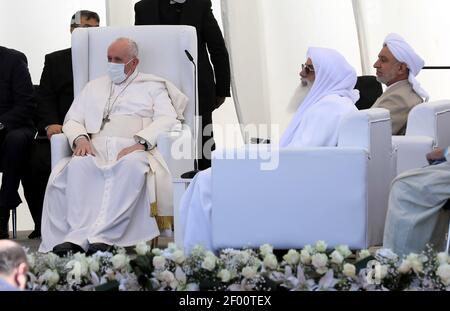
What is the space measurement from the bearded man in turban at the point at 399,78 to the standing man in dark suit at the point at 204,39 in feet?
4.68

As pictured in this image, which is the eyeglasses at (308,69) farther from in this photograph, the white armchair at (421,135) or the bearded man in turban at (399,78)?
the bearded man in turban at (399,78)

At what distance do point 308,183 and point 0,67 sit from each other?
3160mm

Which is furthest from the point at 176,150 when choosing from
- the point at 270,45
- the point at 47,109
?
the point at 270,45

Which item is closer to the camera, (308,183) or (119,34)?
(308,183)

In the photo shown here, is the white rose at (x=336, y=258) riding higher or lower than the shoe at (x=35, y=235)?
higher

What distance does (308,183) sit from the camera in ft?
17.4

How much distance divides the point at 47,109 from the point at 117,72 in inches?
30.9

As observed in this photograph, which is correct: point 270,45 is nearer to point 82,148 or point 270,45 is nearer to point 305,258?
point 82,148

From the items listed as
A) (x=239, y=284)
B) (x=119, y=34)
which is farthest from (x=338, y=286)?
(x=119, y=34)

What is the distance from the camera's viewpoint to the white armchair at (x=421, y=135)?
623 centimetres

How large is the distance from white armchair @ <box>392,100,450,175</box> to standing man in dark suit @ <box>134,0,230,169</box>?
174cm

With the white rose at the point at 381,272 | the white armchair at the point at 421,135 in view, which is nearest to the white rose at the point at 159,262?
the white rose at the point at 381,272
